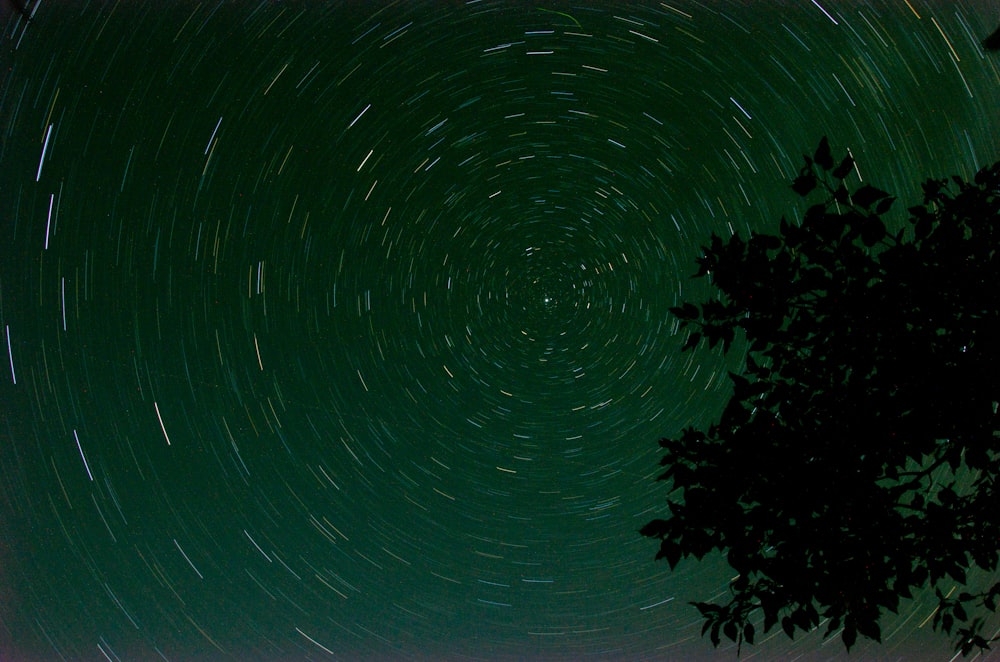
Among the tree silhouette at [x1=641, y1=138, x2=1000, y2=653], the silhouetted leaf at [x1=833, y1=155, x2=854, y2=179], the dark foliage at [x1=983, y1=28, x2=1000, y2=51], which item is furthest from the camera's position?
the dark foliage at [x1=983, y1=28, x2=1000, y2=51]

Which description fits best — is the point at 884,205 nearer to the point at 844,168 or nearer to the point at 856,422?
the point at 844,168

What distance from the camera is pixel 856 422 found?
81.0 inches

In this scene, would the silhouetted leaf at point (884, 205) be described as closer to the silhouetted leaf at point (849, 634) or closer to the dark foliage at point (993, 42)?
the silhouetted leaf at point (849, 634)

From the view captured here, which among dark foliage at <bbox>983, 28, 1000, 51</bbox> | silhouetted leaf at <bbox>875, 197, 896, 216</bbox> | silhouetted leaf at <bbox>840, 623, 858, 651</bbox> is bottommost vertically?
silhouetted leaf at <bbox>840, 623, 858, 651</bbox>

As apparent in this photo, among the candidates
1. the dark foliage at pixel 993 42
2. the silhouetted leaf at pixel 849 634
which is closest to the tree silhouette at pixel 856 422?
the silhouetted leaf at pixel 849 634

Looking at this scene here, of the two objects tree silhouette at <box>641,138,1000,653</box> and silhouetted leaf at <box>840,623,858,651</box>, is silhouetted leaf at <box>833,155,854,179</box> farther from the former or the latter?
silhouetted leaf at <box>840,623,858,651</box>

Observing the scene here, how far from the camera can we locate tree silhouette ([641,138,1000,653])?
1994 millimetres

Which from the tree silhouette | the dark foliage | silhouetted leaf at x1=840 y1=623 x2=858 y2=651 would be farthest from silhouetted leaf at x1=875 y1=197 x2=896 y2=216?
the dark foliage

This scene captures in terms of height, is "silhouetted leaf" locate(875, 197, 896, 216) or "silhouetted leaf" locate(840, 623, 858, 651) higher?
"silhouetted leaf" locate(875, 197, 896, 216)

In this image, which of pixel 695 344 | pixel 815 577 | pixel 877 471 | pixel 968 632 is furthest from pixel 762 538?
pixel 968 632

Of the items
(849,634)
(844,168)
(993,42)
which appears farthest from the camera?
(993,42)

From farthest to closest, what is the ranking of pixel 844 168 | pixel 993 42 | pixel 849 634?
pixel 993 42 → pixel 844 168 → pixel 849 634

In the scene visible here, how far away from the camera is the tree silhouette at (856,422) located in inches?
78.5

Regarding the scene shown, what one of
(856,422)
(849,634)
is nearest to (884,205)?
(856,422)
